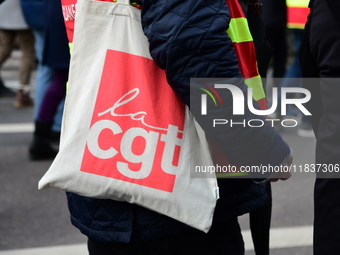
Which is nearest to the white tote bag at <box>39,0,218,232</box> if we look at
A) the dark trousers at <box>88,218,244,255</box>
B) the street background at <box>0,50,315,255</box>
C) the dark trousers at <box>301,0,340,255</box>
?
the dark trousers at <box>88,218,244,255</box>

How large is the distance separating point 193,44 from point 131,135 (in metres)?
0.29

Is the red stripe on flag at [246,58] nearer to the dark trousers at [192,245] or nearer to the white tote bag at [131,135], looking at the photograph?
the white tote bag at [131,135]

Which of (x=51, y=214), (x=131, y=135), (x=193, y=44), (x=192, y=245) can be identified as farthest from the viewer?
(x=51, y=214)

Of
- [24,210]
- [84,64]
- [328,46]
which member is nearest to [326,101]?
[328,46]

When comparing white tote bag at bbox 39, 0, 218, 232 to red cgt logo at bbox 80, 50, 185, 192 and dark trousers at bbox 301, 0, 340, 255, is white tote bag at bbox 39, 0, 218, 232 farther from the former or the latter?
dark trousers at bbox 301, 0, 340, 255

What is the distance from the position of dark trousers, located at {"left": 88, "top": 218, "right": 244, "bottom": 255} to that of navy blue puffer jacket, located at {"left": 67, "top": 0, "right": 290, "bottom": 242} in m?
0.04

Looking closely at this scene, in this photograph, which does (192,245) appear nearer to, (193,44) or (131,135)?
(131,135)

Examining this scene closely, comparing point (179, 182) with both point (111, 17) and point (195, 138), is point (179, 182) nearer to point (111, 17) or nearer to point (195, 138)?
point (195, 138)

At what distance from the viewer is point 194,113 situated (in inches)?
61.0

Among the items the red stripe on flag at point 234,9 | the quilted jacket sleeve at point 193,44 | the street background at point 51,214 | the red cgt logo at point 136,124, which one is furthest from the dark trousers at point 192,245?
the street background at point 51,214

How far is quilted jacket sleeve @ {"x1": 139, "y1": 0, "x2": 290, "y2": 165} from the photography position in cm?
147

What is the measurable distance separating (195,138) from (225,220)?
0.28m

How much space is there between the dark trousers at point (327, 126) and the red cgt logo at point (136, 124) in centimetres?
42

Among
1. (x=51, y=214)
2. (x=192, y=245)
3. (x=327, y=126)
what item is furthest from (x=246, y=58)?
(x=51, y=214)
